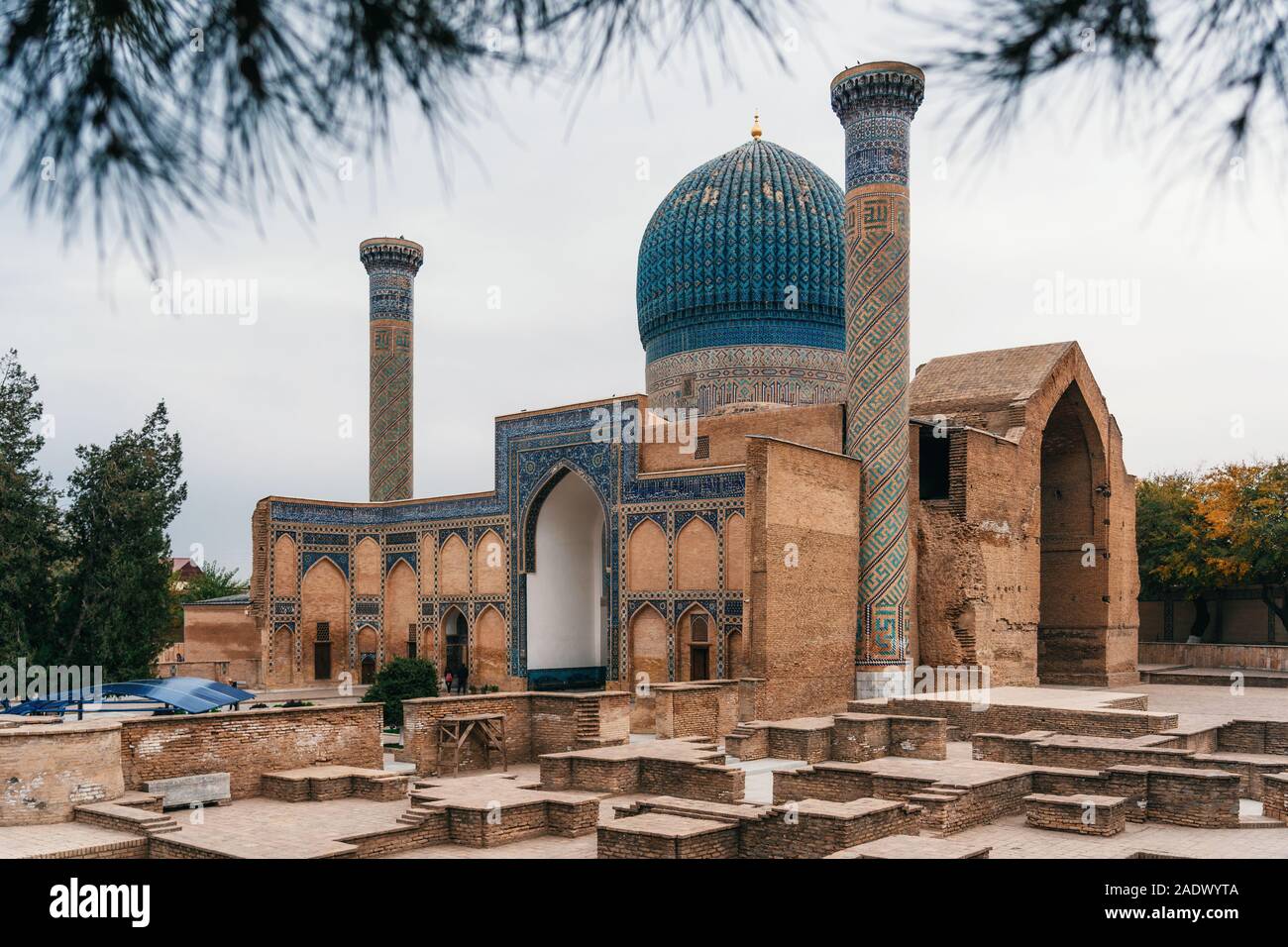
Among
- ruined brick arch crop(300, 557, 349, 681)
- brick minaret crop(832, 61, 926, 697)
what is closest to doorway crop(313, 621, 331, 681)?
ruined brick arch crop(300, 557, 349, 681)

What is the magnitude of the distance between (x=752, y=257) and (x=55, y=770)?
58.9 feet

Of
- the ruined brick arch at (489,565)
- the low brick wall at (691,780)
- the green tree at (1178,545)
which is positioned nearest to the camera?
the low brick wall at (691,780)

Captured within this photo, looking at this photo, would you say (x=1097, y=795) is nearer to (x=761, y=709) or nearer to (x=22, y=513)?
(x=761, y=709)

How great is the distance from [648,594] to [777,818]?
11.7 metres

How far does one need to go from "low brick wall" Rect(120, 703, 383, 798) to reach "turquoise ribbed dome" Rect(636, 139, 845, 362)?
1429cm

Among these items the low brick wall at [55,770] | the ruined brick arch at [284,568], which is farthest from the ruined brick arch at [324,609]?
the low brick wall at [55,770]

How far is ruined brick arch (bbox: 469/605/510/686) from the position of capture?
889 inches

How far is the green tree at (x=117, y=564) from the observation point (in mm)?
19484

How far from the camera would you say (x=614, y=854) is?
300 inches

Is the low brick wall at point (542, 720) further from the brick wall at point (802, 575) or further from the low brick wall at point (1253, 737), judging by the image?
the low brick wall at point (1253, 737)

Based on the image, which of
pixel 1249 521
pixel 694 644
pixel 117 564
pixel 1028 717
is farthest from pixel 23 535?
pixel 1249 521

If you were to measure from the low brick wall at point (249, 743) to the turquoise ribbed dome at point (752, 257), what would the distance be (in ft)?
46.9
